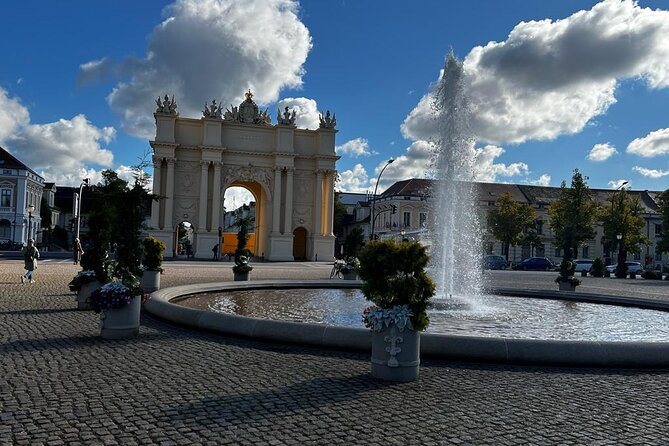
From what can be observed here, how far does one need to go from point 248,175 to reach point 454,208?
44.9 metres

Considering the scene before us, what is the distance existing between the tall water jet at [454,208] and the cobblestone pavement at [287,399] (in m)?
11.2

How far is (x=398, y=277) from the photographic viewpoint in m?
8.12

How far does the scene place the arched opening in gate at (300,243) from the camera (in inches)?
2564

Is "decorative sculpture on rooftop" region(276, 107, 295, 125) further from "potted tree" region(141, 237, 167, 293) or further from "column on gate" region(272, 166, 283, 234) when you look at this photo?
"potted tree" region(141, 237, 167, 293)

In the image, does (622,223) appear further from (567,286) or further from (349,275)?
(349,275)

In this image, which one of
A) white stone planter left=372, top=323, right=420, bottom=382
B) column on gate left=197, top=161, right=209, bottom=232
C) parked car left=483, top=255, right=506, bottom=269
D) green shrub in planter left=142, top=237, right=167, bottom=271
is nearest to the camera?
white stone planter left=372, top=323, right=420, bottom=382

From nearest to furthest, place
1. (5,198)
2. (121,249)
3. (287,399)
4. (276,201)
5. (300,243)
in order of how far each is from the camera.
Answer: (287,399)
(121,249)
(276,201)
(300,243)
(5,198)

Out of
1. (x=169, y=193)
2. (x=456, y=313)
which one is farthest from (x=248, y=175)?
(x=456, y=313)

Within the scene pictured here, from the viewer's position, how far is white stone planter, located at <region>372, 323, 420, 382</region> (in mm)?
7797

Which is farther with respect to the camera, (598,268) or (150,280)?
(598,268)

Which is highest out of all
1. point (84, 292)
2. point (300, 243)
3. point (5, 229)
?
point (5, 229)

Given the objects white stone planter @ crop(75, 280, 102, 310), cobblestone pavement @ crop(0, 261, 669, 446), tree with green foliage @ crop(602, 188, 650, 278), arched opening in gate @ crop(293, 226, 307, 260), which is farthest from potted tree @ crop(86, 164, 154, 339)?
tree with green foliage @ crop(602, 188, 650, 278)

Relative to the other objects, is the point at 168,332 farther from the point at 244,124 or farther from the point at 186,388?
the point at 244,124

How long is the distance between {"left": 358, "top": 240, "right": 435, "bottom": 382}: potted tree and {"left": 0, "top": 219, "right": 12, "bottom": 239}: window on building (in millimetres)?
88826
